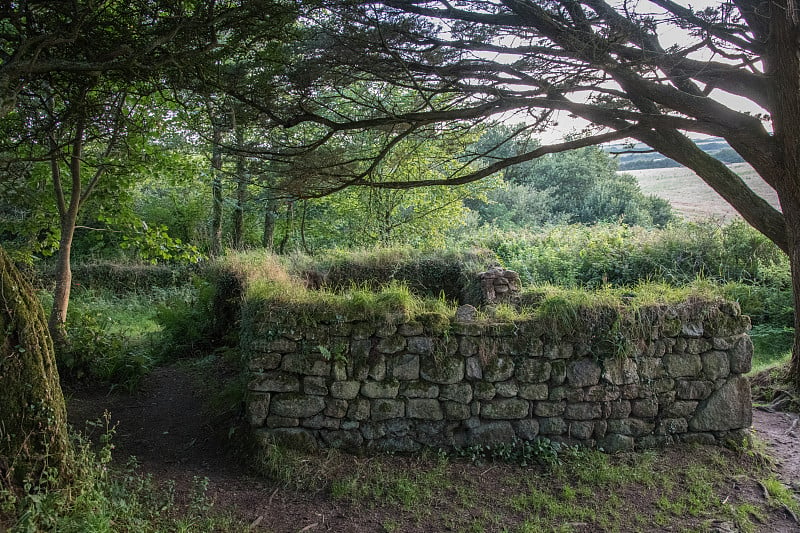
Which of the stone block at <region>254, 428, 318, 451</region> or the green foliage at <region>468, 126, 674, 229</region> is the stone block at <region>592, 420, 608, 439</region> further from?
the green foliage at <region>468, 126, 674, 229</region>

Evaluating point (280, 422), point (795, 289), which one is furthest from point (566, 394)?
point (795, 289)

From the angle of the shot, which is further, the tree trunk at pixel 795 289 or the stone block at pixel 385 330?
the tree trunk at pixel 795 289

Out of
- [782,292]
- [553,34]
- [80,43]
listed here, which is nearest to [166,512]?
[80,43]

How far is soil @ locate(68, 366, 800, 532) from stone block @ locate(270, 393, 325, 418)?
0.57m

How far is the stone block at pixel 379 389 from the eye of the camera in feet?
15.6

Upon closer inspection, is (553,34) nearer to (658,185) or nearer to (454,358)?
(454,358)

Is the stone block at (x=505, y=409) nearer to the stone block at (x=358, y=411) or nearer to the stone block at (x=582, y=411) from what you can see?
the stone block at (x=582, y=411)

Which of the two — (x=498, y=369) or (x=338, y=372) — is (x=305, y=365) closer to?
(x=338, y=372)

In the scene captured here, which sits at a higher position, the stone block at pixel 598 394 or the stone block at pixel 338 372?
the stone block at pixel 338 372

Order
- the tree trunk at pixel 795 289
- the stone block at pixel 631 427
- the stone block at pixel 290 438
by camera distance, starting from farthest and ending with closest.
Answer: the tree trunk at pixel 795 289, the stone block at pixel 631 427, the stone block at pixel 290 438

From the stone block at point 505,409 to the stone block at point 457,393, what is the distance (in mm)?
183

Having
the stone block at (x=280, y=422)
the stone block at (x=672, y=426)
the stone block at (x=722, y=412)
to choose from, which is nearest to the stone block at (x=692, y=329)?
the stone block at (x=722, y=412)

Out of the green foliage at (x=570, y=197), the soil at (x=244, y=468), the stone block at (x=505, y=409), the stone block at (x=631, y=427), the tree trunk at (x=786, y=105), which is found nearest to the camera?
the soil at (x=244, y=468)

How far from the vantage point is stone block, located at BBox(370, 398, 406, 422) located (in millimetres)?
4770
